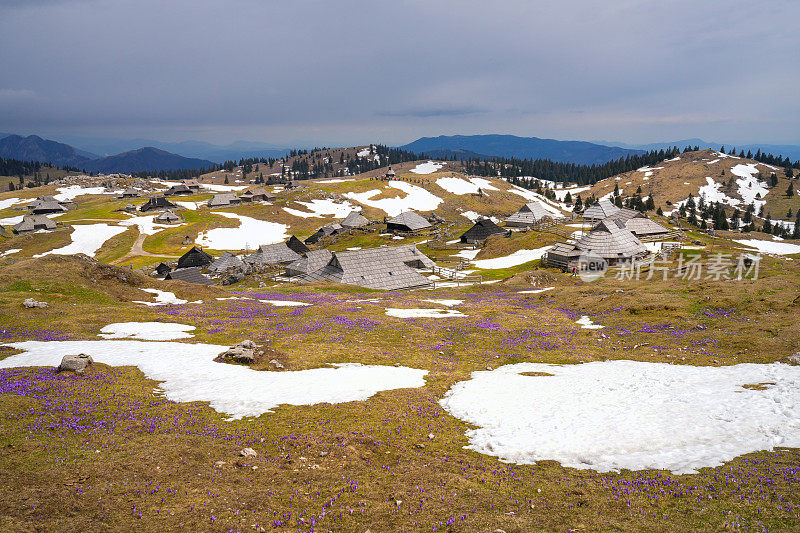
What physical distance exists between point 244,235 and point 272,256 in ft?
168

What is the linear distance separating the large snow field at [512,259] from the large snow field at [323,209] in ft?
324

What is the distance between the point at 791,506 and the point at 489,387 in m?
11.9

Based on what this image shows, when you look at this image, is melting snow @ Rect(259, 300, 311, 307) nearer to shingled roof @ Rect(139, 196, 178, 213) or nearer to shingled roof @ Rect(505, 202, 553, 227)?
shingled roof @ Rect(505, 202, 553, 227)

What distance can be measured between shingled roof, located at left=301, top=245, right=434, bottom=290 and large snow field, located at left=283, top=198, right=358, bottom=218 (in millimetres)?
105040

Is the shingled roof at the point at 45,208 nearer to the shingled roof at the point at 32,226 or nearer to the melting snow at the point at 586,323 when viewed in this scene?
the shingled roof at the point at 32,226

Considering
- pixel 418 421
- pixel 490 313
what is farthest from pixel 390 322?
pixel 418 421

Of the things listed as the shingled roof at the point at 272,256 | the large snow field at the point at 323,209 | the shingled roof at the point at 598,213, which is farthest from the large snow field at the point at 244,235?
the shingled roof at the point at 598,213

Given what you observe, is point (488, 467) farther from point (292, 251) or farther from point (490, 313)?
point (292, 251)

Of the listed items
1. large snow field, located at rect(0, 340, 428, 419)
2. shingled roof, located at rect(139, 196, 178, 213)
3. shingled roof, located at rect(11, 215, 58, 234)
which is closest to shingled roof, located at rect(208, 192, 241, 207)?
shingled roof, located at rect(139, 196, 178, 213)

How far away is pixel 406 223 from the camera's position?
127 meters

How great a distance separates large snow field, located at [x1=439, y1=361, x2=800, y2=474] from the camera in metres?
13.9

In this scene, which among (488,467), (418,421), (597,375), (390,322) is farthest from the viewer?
(390,322)

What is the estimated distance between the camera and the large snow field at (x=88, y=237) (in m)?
110

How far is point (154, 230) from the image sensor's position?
441ft
